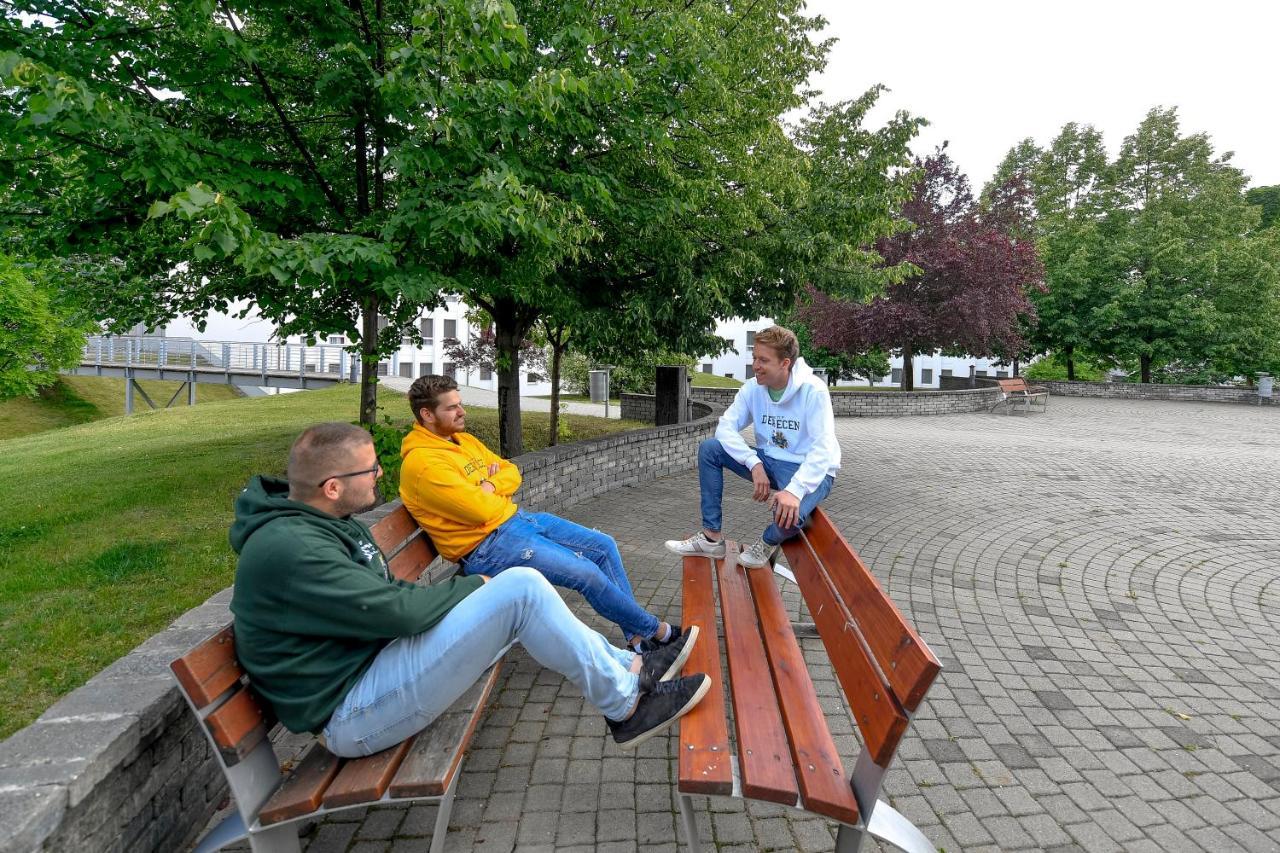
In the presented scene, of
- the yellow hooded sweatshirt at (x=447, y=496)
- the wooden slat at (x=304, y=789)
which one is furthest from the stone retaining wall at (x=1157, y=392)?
the wooden slat at (x=304, y=789)

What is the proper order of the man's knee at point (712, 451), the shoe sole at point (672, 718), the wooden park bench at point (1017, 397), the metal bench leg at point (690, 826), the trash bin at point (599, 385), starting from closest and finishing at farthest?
the metal bench leg at point (690, 826), the shoe sole at point (672, 718), the man's knee at point (712, 451), the trash bin at point (599, 385), the wooden park bench at point (1017, 397)

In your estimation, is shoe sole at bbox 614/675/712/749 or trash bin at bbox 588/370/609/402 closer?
shoe sole at bbox 614/675/712/749

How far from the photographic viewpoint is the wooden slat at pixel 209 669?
1.79m

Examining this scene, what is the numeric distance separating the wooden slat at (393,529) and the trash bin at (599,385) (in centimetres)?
1391

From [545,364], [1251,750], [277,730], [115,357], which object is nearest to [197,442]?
[545,364]

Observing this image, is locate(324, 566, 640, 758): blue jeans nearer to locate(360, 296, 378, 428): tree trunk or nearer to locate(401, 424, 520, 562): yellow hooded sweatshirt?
locate(401, 424, 520, 562): yellow hooded sweatshirt

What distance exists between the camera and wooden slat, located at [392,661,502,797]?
197 cm

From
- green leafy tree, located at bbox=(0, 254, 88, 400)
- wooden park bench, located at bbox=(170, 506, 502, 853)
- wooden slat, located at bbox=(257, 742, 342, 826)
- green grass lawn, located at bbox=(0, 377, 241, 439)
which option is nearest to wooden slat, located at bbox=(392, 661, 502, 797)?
wooden park bench, located at bbox=(170, 506, 502, 853)

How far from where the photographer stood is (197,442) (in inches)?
469

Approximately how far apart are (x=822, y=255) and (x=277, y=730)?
7275 millimetres

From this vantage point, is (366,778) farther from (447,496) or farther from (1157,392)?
(1157,392)

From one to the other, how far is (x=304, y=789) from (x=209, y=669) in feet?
1.46

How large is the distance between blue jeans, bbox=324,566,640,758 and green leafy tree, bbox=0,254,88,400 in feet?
99.0

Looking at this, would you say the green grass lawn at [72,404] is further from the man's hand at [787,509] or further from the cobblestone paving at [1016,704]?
the man's hand at [787,509]
